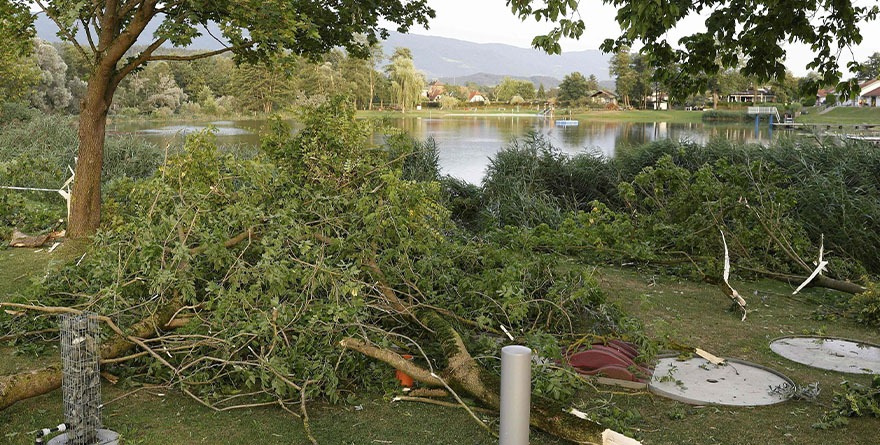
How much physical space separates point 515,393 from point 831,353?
3.35 m

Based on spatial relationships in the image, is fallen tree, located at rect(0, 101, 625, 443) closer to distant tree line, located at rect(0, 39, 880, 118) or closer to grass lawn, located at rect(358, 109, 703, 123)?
distant tree line, located at rect(0, 39, 880, 118)

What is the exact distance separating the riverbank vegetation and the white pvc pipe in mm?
721

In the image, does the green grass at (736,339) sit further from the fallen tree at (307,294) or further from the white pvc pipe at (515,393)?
the white pvc pipe at (515,393)

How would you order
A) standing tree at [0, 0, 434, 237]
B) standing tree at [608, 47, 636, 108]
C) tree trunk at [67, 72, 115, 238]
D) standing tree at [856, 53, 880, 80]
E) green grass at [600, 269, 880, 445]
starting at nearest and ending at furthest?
green grass at [600, 269, 880, 445]
standing tree at [856, 53, 880, 80]
standing tree at [0, 0, 434, 237]
tree trunk at [67, 72, 115, 238]
standing tree at [608, 47, 636, 108]

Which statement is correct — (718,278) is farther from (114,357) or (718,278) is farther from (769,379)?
(114,357)

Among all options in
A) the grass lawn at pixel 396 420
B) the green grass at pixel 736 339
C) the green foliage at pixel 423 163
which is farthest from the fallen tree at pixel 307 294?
the green foliage at pixel 423 163

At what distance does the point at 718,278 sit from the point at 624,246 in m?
1.46

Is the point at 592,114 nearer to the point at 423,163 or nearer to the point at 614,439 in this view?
the point at 423,163

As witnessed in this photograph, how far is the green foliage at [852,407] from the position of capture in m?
3.76

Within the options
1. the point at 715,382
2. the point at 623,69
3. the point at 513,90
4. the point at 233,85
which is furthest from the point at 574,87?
the point at 715,382

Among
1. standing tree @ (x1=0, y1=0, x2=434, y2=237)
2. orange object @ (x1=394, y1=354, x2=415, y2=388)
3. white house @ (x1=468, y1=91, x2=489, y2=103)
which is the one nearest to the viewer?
orange object @ (x1=394, y1=354, x2=415, y2=388)

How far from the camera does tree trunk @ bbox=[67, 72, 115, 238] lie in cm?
782

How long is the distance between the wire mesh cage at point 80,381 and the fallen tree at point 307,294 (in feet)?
1.44

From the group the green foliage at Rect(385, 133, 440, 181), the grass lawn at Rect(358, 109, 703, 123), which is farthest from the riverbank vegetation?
the grass lawn at Rect(358, 109, 703, 123)
